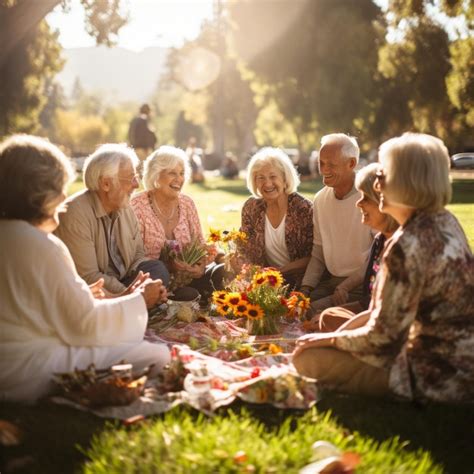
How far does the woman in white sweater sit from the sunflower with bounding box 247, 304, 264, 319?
2.02 m

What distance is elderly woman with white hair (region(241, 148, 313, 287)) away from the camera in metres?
6.88

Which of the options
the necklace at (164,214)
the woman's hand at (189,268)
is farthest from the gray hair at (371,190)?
the necklace at (164,214)

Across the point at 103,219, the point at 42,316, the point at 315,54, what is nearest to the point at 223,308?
the point at 103,219

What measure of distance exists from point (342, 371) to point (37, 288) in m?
1.86

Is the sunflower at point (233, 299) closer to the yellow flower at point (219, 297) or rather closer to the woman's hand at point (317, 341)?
the yellow flower at point (219, 297)

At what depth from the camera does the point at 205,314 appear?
259 inches

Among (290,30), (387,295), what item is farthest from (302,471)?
(290,30)

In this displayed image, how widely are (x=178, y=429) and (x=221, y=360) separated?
1.54 m

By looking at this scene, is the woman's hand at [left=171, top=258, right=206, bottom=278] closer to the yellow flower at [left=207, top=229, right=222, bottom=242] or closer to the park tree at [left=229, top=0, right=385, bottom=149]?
the yellow flower at [left=207, top=229, right=222, bottom=242]

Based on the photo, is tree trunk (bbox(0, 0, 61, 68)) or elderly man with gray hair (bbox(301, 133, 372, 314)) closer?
elderly man with gray hair (bbox(301, 133, 372, 314))

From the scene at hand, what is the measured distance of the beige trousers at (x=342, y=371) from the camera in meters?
4.05

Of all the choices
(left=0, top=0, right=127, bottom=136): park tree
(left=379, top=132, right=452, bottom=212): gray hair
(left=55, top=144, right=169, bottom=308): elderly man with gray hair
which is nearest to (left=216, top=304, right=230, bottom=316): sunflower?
(left=55, top=144, right=169, bottom=308): elderly man with gray hair

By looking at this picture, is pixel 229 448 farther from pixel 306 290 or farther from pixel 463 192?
pixel 463 192

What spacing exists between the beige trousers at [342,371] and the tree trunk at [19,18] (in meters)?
8.78
